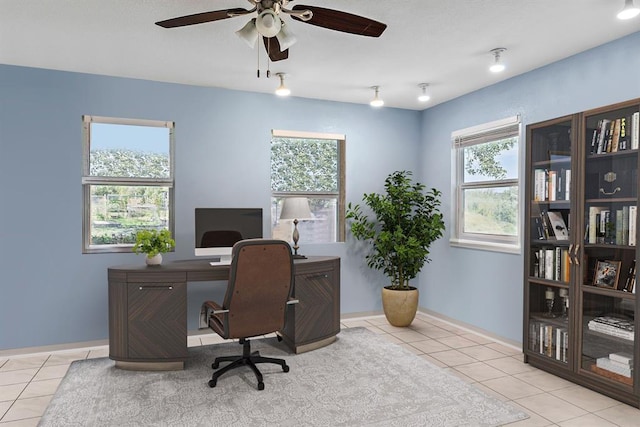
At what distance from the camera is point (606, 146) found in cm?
295

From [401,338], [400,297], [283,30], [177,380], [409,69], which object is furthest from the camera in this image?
[400,297]

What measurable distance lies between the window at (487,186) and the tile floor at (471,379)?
1.02 m

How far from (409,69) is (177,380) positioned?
10.7 feet

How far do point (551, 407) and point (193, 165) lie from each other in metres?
3.66

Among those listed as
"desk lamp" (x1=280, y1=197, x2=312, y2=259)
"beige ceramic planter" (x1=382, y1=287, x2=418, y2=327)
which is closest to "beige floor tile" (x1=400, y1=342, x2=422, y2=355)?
"beige ceramic planter" (x1=382, y1=287, x2=418, y2=327)

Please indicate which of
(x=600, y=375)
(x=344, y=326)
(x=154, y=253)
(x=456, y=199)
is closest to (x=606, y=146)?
(x=600, y=375)

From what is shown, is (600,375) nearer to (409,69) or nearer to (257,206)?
(409,69)

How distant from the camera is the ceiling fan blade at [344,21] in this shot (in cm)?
211

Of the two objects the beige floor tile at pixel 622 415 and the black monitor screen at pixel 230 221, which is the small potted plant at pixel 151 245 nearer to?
the black monitor screen at pixel 230 221

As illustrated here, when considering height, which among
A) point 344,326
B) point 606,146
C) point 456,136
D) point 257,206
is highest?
point 456,136

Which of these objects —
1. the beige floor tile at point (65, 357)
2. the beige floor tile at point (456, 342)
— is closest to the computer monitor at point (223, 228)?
the beige floor tile at point (65, 357)

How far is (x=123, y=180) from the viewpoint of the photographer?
408cm

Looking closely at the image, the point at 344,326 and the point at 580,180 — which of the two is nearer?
the point at 580,180

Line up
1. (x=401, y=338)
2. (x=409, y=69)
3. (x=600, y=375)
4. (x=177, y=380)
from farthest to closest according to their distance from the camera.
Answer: (x=401, y=338)
(x=409, y=69)
(x=177, y=380)
(x=600, y=375)
